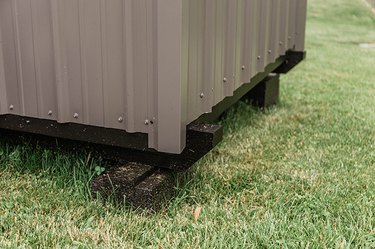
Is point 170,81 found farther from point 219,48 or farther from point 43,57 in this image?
point 43,57

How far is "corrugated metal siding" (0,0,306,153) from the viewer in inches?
111

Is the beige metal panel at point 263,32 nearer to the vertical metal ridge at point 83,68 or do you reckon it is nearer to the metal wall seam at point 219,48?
the metal wall seam at point 219,48

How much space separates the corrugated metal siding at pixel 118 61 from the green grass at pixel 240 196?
0.40 metres

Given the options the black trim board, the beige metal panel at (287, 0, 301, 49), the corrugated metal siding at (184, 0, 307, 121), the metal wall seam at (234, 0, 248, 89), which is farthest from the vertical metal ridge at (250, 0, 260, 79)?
the beige metal panel at (287, 0, 301, 49)

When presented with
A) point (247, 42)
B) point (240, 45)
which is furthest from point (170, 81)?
point (247, 42)

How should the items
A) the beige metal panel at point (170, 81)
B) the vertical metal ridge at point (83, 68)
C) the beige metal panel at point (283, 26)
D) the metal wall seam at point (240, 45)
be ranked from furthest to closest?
the beige metal panel at point (283, 26) → the metal wall seam at point (240, 45) → the vertical metal ridge at point (83, 68) → the beige metal panel at point (170, 81)

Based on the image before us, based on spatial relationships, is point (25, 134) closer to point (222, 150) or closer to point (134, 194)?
point (134, 194)

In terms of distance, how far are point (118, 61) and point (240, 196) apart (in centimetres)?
102

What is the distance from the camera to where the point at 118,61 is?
2963 millimetres

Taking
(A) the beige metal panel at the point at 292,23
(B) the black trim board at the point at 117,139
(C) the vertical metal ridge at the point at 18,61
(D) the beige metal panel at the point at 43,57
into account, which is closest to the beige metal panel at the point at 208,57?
(B) the black trim board at the point at 117,139

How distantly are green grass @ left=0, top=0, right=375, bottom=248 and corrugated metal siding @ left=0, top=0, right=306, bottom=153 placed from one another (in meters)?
0.40

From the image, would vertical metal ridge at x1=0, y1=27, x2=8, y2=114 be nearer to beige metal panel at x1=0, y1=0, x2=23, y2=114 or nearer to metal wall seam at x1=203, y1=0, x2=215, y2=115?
beige metal panel at x1=0, y1=0, x2=23, y2=114

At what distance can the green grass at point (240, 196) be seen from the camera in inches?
108

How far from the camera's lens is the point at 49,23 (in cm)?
308
